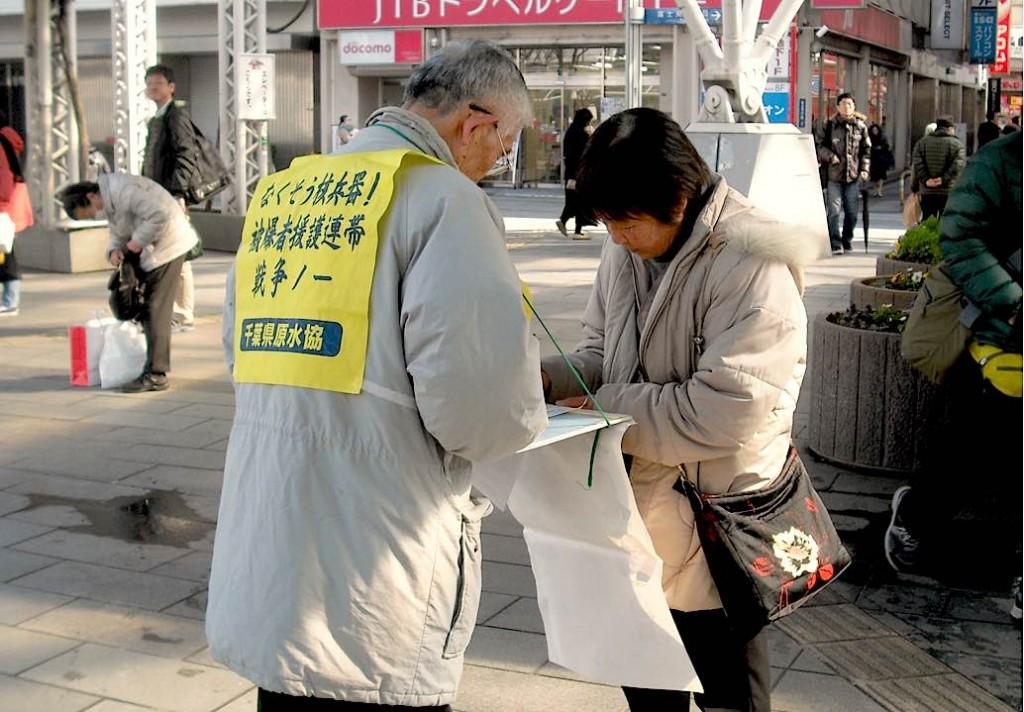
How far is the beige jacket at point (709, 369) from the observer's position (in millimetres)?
2605

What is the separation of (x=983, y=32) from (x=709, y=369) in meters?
31.6

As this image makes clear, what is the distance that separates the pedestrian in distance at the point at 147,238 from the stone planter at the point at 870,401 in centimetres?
404

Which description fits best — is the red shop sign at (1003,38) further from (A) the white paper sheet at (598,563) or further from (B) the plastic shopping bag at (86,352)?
(A) the white paper sheet at (598,563)

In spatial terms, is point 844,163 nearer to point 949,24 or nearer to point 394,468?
point 394,468

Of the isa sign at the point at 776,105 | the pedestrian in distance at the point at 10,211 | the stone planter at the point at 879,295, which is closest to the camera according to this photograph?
the stone planter at the point at 879,295

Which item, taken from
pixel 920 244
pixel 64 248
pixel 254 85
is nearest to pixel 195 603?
pixel 920 244

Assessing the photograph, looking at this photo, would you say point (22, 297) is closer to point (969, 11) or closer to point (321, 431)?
point (321, 431)

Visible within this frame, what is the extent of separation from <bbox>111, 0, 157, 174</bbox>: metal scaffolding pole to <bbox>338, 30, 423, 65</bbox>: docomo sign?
12583mm

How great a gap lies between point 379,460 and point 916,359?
9.18 ft

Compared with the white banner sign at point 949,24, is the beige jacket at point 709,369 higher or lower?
lower

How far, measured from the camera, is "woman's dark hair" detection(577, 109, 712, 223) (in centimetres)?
255

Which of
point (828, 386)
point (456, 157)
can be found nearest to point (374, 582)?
point (456, 157)

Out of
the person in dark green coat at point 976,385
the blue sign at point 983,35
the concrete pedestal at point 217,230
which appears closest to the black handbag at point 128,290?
the person in dark green coat at point 976,385

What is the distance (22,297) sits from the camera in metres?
12.0
